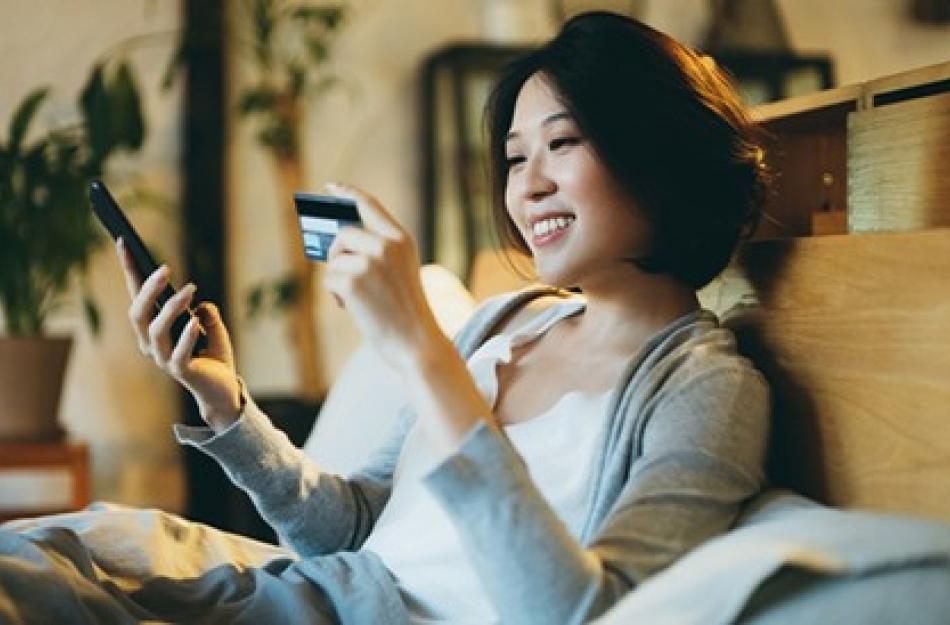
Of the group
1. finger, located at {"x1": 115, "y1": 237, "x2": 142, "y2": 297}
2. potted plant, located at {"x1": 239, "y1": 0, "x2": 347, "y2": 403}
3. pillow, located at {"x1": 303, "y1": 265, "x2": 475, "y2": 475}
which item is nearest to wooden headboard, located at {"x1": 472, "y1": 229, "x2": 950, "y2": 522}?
pillow, located at {"x1": 303, "y1": 265, "x2": 475, "y2": 475}

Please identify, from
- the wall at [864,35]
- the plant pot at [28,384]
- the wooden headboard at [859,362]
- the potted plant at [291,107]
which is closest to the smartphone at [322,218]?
the wooden headboard at [859,362]

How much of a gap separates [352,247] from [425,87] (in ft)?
8.12

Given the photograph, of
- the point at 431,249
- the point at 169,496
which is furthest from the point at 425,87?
the point at 169,496

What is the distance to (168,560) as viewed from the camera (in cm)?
119

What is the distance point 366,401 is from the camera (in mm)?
1632

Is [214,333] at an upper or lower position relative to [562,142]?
lower

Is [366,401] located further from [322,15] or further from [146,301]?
[322,15]

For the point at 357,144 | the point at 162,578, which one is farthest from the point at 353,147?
the point at 162,578

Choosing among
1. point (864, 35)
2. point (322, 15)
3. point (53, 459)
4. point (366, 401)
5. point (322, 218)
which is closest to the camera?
point (322, 218)

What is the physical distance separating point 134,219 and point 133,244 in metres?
1.94

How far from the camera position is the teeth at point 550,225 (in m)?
1.20

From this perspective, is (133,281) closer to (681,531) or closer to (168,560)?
(168,560)

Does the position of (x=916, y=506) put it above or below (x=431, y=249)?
above

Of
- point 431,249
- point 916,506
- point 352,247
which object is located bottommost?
point 431,249
